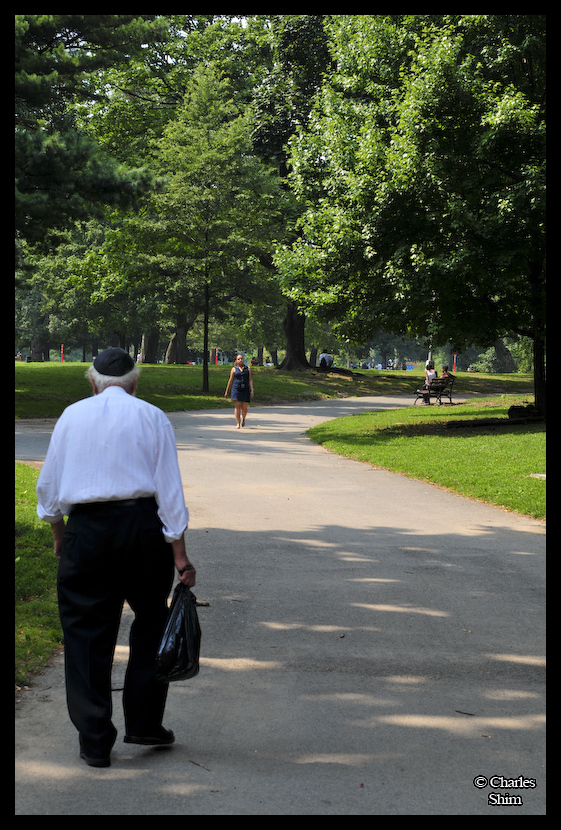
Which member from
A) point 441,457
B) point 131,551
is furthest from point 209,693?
point 441,457

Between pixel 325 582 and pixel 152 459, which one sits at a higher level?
pixel 152 459

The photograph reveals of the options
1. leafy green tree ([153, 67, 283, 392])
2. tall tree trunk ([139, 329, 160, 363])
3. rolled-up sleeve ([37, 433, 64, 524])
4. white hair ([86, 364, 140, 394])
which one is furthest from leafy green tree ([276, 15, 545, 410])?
tall tree trunk ([139, 329, 160, 363])

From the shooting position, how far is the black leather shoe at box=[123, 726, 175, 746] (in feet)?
12.6

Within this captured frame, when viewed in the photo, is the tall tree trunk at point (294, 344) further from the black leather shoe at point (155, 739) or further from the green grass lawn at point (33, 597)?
the black leather shoe at point (155, 739)

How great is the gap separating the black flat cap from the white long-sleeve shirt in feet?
0.48

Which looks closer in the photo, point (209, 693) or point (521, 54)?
point (209, 693)

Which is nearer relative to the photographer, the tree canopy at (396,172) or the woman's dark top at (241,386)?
the tree canopy at (396,172)

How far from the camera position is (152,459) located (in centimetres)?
373

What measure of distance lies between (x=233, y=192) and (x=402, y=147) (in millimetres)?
15116

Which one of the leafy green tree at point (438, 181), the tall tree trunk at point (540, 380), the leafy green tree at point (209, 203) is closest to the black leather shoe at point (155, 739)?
the leafy green tree at point (438, 181)

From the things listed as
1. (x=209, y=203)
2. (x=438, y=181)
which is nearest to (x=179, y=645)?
(x=438, y=181)

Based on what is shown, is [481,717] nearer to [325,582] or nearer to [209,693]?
[209,693]

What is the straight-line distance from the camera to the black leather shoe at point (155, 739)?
12.6ft

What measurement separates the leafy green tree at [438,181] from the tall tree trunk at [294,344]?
21.0m
